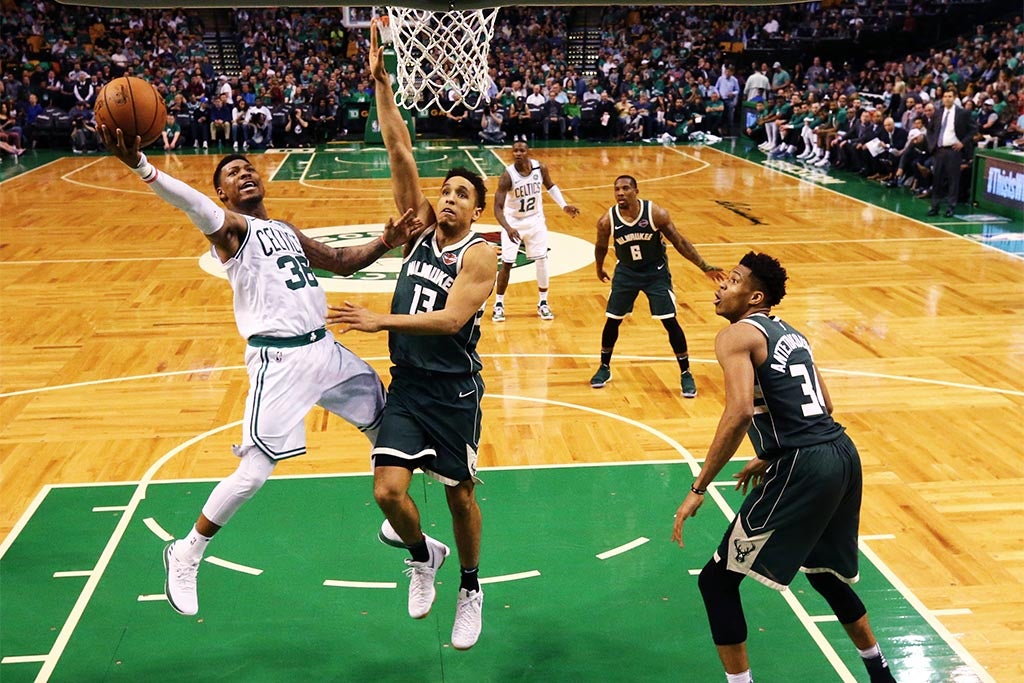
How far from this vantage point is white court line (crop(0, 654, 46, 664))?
463 cm

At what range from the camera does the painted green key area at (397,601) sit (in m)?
4.62

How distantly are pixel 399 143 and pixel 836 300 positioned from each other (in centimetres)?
686

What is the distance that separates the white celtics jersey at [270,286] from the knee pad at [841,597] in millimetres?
2287

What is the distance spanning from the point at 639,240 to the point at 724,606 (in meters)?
4.23

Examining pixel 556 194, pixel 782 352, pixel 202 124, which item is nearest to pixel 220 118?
pixel 202 124

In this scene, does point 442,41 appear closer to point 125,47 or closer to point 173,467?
point 173,467

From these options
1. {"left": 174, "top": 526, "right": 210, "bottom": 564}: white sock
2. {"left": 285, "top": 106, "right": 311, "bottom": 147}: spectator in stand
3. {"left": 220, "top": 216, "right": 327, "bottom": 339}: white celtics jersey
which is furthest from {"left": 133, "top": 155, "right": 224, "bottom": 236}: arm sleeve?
{"left": 285, "top": 106, "right": 311, "bottom": 147}: spectator in stand

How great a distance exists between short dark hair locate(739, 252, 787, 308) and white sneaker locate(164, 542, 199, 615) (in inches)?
100

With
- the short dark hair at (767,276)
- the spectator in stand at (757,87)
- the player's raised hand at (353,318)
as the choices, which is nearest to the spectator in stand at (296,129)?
the spectator in stand at (757,87)

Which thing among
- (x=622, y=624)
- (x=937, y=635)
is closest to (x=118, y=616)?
(x=622, y=624)

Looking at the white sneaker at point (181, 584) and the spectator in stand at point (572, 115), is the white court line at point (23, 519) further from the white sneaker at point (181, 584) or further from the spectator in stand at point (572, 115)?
the spectator in stand at point (572, 115)

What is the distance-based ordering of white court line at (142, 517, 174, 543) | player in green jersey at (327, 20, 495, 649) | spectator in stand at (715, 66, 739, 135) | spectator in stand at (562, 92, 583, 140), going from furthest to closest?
spectator in stand at (715, 66, 739, 135)
spectator in stand at (562, 92, 583, 140)
white court line at (142, 517, 174, 543)
player in green jersey at (327, 20, 495, 649)

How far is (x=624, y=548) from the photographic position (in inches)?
224

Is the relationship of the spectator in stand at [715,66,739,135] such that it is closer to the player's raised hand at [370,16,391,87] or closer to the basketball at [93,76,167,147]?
the player's raised hand at [370,16,391,87]
